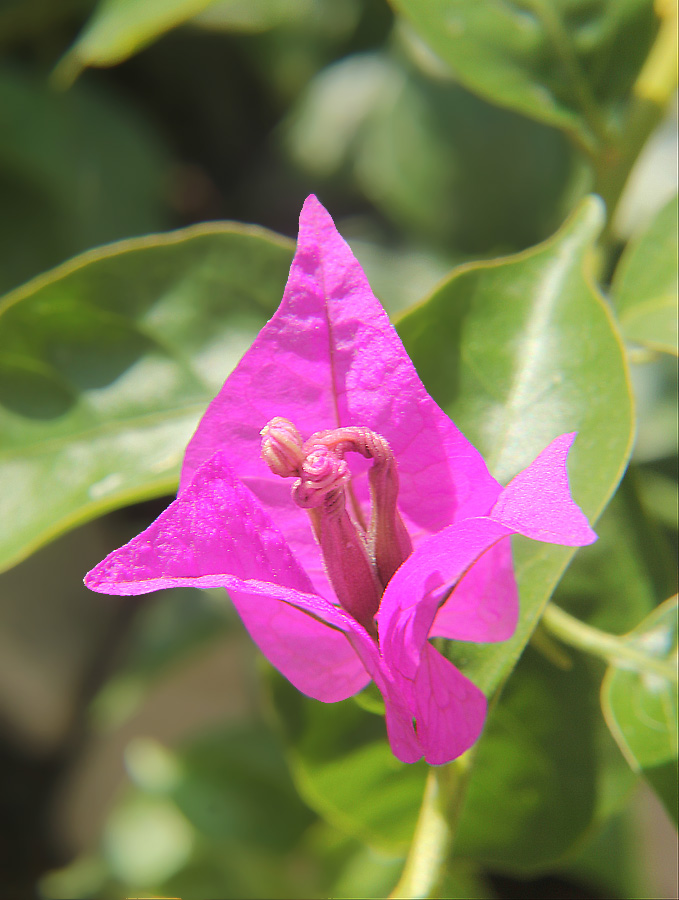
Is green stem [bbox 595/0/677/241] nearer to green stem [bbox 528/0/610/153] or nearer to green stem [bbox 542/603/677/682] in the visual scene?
green stem [bbox 528/0/610/153]

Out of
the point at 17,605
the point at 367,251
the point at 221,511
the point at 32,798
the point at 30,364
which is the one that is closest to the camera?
the point at 221,511

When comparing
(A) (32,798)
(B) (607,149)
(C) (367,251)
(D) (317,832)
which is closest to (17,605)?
(A) (32,798)

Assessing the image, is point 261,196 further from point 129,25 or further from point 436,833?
point 436,833

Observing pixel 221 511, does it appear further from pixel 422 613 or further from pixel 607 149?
pixel 607 149

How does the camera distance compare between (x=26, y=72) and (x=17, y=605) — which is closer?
(x=26, y=72)

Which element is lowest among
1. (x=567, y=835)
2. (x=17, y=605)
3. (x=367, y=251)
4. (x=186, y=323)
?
(x=17, y=605)

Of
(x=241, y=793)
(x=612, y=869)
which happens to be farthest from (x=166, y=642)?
(x=612, y=869)
